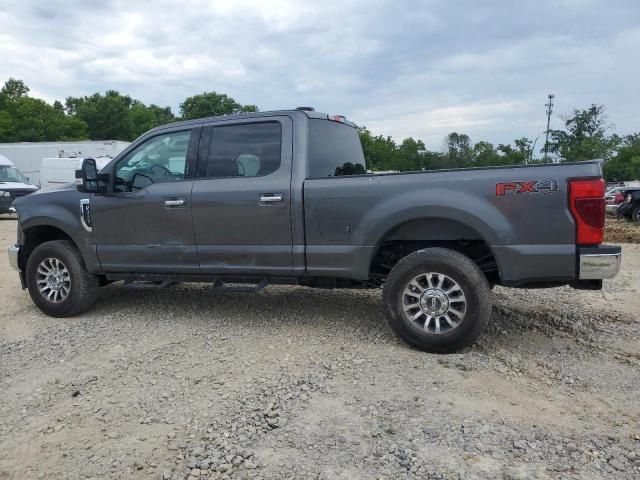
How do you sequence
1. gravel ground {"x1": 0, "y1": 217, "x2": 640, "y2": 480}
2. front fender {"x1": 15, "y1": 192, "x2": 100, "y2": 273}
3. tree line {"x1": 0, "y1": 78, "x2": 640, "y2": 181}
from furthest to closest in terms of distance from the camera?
tree line {"x1": 0, "y1": 78, "x2": 640, "y2": 181}
front fender {"x1": 15, "y1": 192, "x2": 100, "y2": 273}
gravel ground {"x1": 0, "y1": 217, "x2": 640, "y2": 480}

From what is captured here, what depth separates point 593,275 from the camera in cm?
402

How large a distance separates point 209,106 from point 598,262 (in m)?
63.4

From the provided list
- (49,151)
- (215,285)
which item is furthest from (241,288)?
(49,151)

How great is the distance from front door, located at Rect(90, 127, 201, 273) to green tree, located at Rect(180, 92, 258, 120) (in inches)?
2302

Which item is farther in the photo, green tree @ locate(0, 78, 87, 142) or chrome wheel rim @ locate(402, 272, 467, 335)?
green tree @ locate(0, 78, 87, 142)

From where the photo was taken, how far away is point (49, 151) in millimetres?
24547

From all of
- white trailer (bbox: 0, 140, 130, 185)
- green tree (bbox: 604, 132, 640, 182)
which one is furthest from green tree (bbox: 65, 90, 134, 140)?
green tree (bbox: 604, 132, 640, 182)

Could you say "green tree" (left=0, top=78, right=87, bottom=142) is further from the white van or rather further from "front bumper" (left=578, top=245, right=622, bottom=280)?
"front bumper" (left=578, top=245, right=622, bottom=280)

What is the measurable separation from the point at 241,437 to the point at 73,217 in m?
3.49

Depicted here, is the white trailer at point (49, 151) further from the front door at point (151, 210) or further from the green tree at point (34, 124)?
the green tree at point (34, 124)

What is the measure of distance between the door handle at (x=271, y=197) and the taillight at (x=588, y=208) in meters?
2.29

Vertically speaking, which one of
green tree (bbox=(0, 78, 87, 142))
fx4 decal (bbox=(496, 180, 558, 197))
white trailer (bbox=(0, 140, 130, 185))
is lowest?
fx4 decal (bbox=(496, 180, 558, 197))

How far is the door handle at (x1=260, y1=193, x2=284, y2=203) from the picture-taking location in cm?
477

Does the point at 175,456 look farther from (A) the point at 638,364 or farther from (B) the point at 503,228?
(A) the point at 638,364
